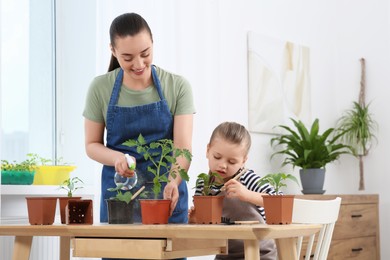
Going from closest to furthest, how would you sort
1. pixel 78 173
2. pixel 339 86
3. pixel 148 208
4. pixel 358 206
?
pixel 148 208 → pixel 78 173 → pixel 358 206 → pixel 339 86

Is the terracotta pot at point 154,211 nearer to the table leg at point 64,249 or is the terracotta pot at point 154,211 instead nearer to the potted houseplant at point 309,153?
the table leg at point 64,249

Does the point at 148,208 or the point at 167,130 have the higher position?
the point at 167,130

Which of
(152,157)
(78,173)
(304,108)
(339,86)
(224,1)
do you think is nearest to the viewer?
(152,157)

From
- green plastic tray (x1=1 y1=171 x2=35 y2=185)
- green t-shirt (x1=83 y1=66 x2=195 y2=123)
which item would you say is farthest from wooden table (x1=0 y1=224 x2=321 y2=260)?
green plastic tray (x1=1 y1=171 x2=35 y2=185)

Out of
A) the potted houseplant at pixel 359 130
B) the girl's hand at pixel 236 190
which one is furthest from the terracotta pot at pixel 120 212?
the potted houseplant at pixel 359 130

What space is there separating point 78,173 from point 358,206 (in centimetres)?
231

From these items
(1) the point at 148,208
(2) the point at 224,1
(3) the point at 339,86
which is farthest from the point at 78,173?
(3) the point at 339,86

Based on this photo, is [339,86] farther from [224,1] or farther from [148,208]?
[148,208]

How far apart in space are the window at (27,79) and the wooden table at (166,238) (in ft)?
6.15

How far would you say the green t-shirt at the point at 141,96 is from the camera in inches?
99.5

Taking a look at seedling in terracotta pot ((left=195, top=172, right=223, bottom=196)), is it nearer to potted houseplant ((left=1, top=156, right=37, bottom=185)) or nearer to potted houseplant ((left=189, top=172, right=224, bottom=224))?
potted houseplant ((left=189, top=172, right=224, bottom=224))

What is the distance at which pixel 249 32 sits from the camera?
5.41m

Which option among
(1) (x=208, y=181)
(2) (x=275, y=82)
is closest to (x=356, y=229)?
(2) (x=275, y=82)

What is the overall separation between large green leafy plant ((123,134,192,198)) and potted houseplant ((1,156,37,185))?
1307 millimetres
